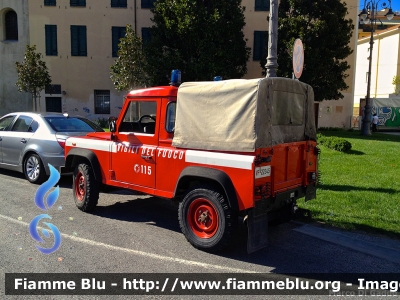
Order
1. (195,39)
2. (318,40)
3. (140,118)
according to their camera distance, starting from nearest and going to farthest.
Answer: (140,118)
(195,39)
(318,40)

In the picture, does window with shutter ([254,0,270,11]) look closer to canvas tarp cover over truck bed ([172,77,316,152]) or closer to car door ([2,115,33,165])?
car door ([2,115,33,165])

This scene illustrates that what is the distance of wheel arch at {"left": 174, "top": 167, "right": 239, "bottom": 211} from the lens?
13.7 feet

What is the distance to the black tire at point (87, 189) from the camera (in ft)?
19.6

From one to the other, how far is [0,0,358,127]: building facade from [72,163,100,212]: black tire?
19.9 metres

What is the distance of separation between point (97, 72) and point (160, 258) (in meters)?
22.8

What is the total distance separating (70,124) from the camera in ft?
28.0

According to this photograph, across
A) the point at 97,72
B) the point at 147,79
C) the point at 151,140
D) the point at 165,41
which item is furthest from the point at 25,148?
the point at 97,72

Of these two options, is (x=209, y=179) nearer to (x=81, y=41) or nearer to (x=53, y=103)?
(x=81, y=41)

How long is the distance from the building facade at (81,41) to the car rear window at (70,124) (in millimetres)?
17039

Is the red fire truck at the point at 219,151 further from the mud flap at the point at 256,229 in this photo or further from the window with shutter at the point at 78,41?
the window with shutter at the point at 78,41

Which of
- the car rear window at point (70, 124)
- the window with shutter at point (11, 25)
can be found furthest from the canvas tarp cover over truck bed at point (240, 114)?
the window with shutter at point (11, 25)

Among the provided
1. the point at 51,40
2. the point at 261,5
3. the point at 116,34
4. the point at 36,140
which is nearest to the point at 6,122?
the point at 36,140

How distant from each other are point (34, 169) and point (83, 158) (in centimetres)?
259

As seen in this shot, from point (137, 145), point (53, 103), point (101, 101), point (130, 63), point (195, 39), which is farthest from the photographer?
point (101, 101)
